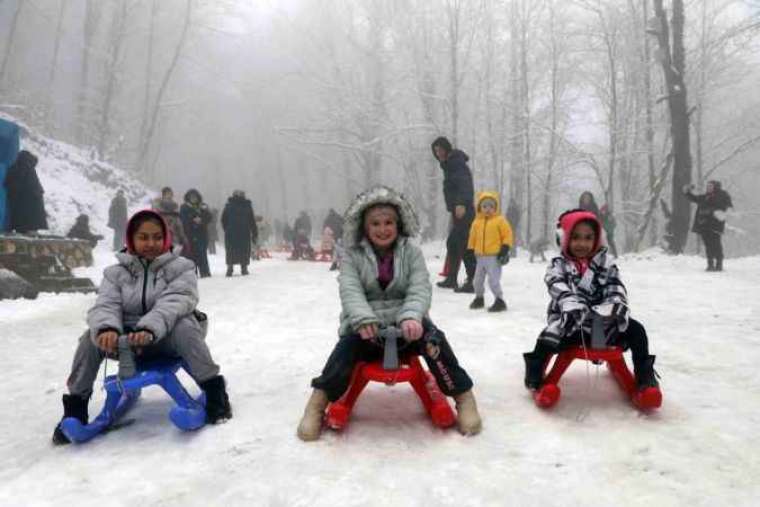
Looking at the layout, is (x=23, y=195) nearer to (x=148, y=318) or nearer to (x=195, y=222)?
(x=195, y=222)

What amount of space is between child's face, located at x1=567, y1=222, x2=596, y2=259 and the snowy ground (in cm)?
91

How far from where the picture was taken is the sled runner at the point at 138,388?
116 inches

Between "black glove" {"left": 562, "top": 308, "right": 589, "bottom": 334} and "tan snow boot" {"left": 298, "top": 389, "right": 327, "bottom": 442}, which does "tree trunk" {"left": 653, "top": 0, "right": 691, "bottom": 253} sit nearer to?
"black glove" {"left": 562, "top": 308, "right": 589, "bottom": 334}

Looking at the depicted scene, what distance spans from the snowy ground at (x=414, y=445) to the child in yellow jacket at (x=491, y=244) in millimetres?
1660

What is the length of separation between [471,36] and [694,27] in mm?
11208

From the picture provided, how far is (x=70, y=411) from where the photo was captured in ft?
10.1

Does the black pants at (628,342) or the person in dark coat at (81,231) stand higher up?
the person in dark coat at (81,231)

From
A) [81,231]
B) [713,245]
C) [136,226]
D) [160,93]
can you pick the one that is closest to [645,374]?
[136,226]

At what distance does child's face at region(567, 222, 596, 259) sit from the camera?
3564 mm

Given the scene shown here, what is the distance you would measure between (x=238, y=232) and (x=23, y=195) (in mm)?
4204

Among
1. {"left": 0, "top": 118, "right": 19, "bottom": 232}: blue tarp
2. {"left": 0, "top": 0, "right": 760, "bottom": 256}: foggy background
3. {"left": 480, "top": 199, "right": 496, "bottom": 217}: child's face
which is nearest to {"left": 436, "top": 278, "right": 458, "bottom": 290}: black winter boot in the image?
{"left": 480, "top": 199, "right": 496, "bottom": 217}: child's face

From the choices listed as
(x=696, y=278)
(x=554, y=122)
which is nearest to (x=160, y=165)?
(x=554, y=122)

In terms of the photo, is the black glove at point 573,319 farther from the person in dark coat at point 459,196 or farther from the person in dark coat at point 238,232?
the person in dark coat at point 238,232

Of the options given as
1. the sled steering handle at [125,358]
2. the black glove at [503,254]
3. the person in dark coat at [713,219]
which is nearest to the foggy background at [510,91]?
the person in dark coat at [713,219]
